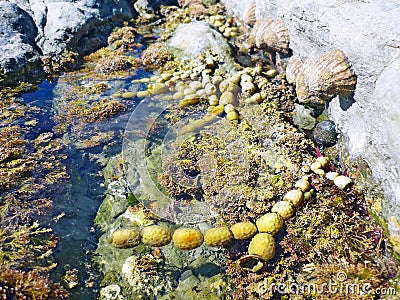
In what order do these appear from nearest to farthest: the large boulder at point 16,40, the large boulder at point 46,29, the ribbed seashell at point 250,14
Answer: the large boulder at point 16,40 → the large boulder at point 46,29 → the ribbed seashell at point 250,14

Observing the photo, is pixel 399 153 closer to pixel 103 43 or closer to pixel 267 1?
pixel 267 1

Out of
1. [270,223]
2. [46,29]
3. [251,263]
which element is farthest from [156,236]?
[46,29]

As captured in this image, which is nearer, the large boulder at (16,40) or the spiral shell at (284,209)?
the spiral shell at (284,209)

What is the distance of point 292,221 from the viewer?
4.16 metres

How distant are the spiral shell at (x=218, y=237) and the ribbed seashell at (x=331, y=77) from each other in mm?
2438

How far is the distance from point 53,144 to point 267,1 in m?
5.25

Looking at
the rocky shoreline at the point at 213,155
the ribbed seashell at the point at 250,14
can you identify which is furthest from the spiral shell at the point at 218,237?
the ribbed seashell at the point at 250,14

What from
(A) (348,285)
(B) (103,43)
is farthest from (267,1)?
(A) (348,285)

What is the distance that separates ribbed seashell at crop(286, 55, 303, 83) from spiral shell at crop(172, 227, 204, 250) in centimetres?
350

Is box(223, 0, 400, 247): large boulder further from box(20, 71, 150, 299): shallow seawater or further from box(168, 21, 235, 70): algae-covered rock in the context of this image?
box(20, 71, 150, 299): shallow seawater

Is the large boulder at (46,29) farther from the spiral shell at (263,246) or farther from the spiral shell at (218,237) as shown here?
the spiral shell at (263,246)

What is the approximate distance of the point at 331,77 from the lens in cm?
454

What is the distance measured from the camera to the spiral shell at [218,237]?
3.96 meters

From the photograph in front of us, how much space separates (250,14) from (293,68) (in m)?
2.63
